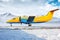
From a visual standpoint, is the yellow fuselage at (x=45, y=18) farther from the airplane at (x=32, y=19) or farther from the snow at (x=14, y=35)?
the snow at (x=14, y=35)

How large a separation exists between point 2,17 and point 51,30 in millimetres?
684

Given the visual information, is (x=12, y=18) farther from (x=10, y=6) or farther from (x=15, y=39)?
(x=15, y=39)

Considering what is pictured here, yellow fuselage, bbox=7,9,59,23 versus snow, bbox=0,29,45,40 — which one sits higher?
yellow fuselage, bbox=7,9,59,23

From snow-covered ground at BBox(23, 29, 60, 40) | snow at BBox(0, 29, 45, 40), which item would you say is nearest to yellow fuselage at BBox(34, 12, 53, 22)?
snow-covered ground at BBox(23, 29, 60, 40)

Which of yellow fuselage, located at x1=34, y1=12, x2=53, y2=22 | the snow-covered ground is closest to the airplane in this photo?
yellow fuselage, located at x1=34, y1=12, x2=53, y2=22

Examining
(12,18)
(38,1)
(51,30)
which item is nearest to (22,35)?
(12,18)

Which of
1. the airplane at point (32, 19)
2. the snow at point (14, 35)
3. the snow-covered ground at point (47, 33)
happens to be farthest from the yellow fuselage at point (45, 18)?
the snow at point (14, 35)

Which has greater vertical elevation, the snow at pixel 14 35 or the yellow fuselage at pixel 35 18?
the yellow fuselage at pixel 35 18

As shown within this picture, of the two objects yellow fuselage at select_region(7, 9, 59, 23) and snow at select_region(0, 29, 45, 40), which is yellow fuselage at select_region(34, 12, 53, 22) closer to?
yellow fuselage at select_region(7, 9, 59, 23)

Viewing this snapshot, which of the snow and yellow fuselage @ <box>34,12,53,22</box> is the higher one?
yellow fuselage @ <box>34,12,53,22</box>

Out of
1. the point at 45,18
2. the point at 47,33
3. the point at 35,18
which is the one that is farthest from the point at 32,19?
the point at 47,33

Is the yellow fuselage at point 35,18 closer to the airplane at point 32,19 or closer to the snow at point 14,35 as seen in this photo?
the airplane at point 32,19

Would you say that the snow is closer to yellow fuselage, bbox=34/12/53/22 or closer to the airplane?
the airplane

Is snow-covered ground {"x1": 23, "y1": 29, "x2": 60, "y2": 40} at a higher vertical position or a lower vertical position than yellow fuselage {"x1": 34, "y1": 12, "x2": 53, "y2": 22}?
lower
